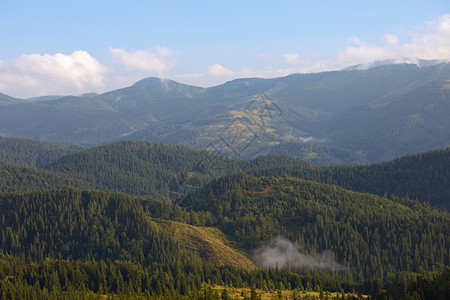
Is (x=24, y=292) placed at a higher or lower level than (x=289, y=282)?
higher

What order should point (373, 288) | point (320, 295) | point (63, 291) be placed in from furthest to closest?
point (373, 288)
point (320, 295)
point (63, 291)

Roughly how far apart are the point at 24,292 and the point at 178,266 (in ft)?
187

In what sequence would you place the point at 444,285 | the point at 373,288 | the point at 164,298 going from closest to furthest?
the point at 444,285 → the point at 164,298 → the point at 373,288

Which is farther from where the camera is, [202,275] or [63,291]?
[202,275]

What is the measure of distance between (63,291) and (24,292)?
520 inches

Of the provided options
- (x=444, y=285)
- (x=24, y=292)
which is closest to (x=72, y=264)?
(x=24, y=292)

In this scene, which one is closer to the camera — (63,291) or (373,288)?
(63,291)

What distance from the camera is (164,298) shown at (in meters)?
143

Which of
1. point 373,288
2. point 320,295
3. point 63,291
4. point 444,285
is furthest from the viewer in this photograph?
point 373,288

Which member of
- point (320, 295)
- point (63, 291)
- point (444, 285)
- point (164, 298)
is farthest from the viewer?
point (320, 295)

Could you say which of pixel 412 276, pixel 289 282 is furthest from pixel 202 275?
pixel 412 276

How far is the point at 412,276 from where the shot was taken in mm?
180625

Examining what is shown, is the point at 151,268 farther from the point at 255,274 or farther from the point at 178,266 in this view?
the point at 255,274

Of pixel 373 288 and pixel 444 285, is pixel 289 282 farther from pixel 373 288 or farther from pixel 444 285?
pixel 444 285
